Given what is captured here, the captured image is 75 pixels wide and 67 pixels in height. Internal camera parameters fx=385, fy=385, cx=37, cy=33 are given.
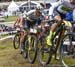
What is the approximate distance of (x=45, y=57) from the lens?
925 cm

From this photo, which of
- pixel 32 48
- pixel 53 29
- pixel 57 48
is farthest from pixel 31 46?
pixel 53 29

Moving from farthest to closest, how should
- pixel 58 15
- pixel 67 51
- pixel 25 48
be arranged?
pixel 25 48, pixel 58 15, pixel 67 51

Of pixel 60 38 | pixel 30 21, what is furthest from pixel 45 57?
pixel 30 21

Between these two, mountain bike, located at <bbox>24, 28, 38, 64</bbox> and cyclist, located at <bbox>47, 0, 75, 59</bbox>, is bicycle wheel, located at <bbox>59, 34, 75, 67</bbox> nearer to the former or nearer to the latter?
cyclist, located at <bbox>47, 0, 75, 59</bbox>

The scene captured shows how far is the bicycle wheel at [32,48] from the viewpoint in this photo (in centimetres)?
957

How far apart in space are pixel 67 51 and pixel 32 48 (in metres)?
2.01

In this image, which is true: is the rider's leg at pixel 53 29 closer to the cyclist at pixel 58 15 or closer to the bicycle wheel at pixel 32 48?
the cyclist at pixel 58 15

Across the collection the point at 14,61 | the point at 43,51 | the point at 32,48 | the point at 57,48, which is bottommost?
the point at 14,61

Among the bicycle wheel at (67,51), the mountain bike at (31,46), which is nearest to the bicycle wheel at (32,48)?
the mountain bike at (31,46)

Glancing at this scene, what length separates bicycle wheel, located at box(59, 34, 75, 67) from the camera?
7855 mm

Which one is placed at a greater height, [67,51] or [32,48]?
[67,51]

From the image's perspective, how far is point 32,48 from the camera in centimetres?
984

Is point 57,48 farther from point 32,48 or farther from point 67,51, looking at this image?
point 32,48

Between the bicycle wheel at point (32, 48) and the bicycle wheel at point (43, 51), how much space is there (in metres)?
0.14
